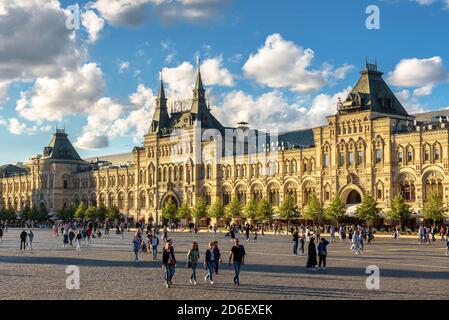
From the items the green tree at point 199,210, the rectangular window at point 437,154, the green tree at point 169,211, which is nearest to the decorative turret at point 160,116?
the green tree at point 169,211

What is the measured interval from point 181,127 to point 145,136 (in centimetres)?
1086

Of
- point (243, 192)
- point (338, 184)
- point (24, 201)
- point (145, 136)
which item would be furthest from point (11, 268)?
point (24, 201)

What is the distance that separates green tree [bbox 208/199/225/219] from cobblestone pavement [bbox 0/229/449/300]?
5995cm

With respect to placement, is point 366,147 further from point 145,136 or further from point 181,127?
point 145,136

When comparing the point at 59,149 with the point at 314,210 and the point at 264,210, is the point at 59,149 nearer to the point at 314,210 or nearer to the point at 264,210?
the point at 264,210

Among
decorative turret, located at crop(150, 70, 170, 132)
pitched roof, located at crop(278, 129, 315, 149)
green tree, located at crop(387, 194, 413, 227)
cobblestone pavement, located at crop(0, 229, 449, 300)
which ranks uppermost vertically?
decorative turret, located at crop(150, 70, 170, 132)

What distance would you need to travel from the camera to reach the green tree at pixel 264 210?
301ft

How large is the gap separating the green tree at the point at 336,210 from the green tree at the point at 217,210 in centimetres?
2366

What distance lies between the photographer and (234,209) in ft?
325

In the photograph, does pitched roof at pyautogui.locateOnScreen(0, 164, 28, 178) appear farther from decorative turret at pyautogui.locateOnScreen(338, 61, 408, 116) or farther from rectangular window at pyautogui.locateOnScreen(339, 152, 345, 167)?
decorative turret at pyautogui.locateOnScreen(338, 61, 408, 116)

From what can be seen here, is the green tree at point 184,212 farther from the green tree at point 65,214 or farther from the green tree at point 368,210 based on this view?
the green tree at point 368,210

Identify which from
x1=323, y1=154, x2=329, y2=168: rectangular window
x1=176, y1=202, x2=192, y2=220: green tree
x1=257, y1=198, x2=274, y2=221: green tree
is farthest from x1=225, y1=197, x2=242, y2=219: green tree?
x1=323, y1=154, x2=329, y2=168: rectangular window

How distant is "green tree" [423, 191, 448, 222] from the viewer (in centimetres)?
7144

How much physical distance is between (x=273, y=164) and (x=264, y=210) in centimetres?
990
